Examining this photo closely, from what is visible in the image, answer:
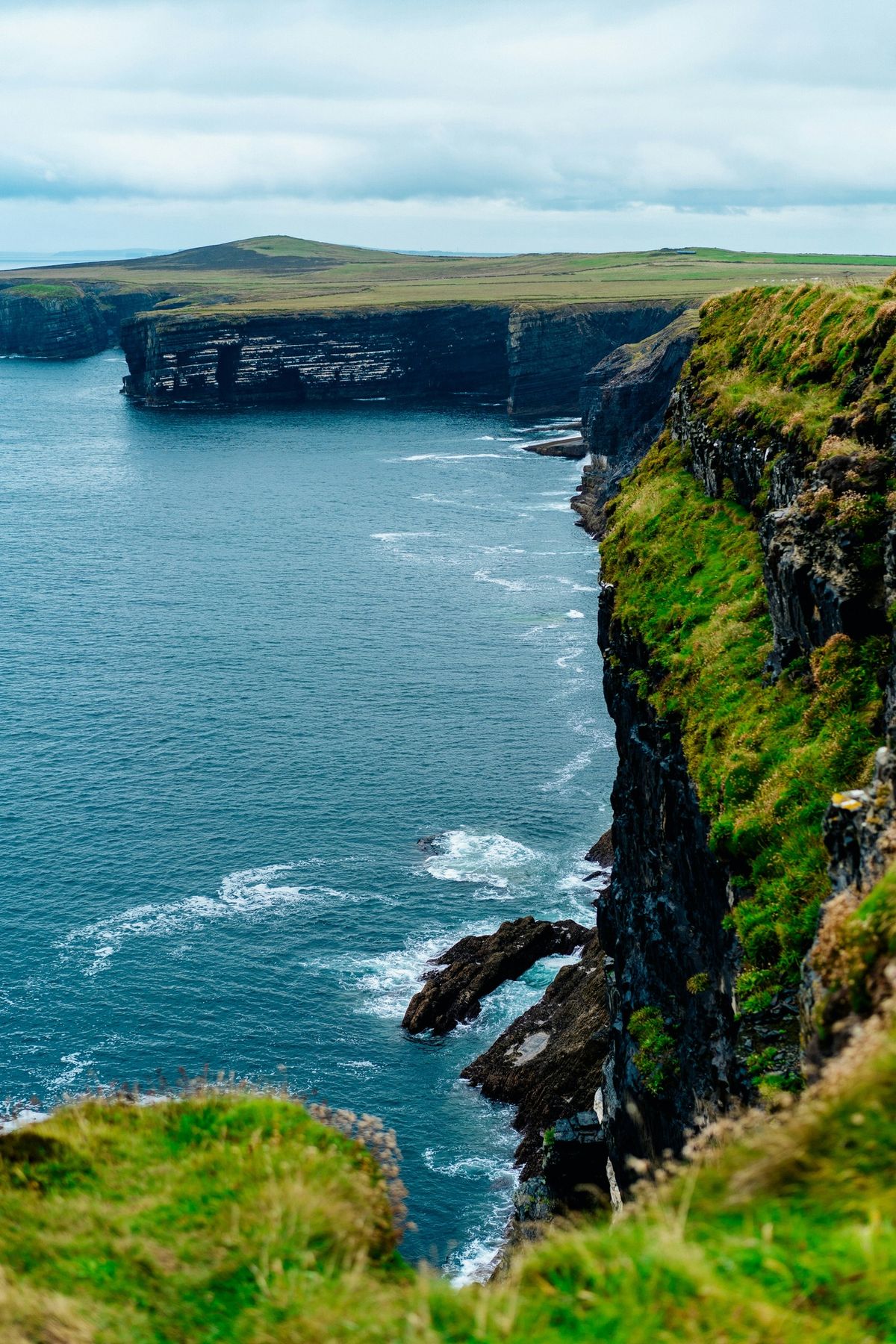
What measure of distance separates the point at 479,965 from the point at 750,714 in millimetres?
36914

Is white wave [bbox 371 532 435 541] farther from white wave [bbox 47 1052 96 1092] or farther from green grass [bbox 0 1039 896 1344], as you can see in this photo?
green grass [bbox 0 1039 896 1344]

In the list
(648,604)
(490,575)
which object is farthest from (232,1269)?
(490,575)

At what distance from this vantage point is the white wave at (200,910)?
66.4 meters

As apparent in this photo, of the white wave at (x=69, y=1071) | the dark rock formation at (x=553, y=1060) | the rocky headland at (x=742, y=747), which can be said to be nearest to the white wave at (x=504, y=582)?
the dark rock formation at (x=553, y=1060)

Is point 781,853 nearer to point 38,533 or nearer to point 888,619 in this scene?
point 888,619

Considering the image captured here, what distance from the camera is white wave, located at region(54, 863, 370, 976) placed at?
66438mm

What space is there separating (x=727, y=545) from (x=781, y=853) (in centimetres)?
1917

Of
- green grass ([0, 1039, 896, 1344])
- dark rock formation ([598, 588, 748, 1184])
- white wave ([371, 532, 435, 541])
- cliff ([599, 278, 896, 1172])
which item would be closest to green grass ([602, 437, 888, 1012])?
cliff ([599, 278, 896, 1172])

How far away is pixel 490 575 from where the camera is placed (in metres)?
136

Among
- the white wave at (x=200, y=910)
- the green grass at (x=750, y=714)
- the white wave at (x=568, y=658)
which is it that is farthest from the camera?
the white wave at (x=568, y=658)

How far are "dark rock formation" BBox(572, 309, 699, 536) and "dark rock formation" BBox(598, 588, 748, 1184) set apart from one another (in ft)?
386

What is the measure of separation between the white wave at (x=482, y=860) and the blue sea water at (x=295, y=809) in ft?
0.66

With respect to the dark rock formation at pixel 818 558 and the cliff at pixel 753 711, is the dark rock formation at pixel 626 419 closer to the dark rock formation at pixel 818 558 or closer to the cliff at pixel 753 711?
the cliff at pixel 753 711

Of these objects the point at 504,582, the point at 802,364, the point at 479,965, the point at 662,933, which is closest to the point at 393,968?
the point at 479,965
